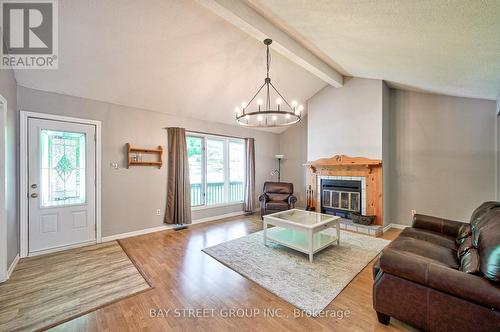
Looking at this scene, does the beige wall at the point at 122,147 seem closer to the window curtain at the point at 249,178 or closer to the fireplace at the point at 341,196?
the window curtain at the point at 249,178

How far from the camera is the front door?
3217mm

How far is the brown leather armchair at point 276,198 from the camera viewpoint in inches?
201

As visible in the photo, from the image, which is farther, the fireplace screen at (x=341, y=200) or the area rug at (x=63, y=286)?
the fireplace screen at (x=341, y=200)

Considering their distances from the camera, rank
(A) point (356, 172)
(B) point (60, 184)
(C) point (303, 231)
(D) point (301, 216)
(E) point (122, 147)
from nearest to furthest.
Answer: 1. (C) point (303, 231)
2. (B) point (60, 184)
3. (D) point (301, 216)
4. (E) point (122, 147)
5. (A) point (356, 172)

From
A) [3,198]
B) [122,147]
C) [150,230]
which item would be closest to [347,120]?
[122,147]

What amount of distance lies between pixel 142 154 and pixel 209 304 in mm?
3255

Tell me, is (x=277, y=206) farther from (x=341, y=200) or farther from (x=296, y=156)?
(x=296, y=156)

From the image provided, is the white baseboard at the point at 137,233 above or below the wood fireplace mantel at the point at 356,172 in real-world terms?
below

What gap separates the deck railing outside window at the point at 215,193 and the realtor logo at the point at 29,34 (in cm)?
338

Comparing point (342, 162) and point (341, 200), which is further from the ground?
point (342, 162)

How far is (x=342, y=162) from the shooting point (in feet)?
15.9

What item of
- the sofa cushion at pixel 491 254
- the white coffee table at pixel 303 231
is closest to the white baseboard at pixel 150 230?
the white coffee table at pixel 303 231

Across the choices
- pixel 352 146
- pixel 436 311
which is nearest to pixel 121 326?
pixel 436 311

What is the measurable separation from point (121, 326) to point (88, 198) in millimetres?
2645
